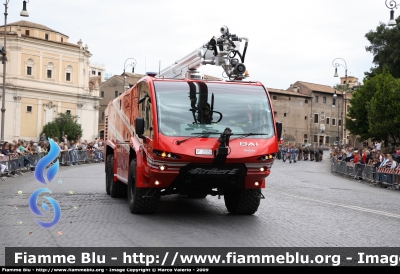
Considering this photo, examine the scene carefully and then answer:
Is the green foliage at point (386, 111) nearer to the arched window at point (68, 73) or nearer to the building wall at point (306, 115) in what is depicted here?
the building wall at point (306, 115)

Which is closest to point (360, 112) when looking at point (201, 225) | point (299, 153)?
point (299, 153)

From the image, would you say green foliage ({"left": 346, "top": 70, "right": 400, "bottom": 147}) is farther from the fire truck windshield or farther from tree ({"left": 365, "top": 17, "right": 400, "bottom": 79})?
the fire truck windshield

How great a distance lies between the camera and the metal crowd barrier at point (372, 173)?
80.3 ft

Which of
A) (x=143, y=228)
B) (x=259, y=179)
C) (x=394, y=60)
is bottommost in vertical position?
(x=143, y=228)

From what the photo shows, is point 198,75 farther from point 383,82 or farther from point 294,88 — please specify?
point 294,88

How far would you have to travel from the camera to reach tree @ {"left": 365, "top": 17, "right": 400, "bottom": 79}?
60.0 metres

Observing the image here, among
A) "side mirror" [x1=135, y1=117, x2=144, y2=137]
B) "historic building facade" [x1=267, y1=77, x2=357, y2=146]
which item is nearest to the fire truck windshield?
"side mirror" [x1=135, y1=117, x2=144, y2=137]

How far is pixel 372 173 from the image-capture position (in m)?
27.9

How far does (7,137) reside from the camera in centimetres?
8594

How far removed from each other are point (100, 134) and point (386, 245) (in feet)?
322

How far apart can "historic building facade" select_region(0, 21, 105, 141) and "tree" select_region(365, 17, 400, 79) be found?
45.4 meters

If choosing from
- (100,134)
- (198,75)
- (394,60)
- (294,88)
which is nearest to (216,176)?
(198,75)

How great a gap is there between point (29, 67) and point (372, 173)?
6864 cm

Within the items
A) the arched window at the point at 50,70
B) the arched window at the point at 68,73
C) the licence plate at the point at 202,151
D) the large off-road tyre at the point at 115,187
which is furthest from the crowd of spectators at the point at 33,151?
the arched window at the point at 68,73
